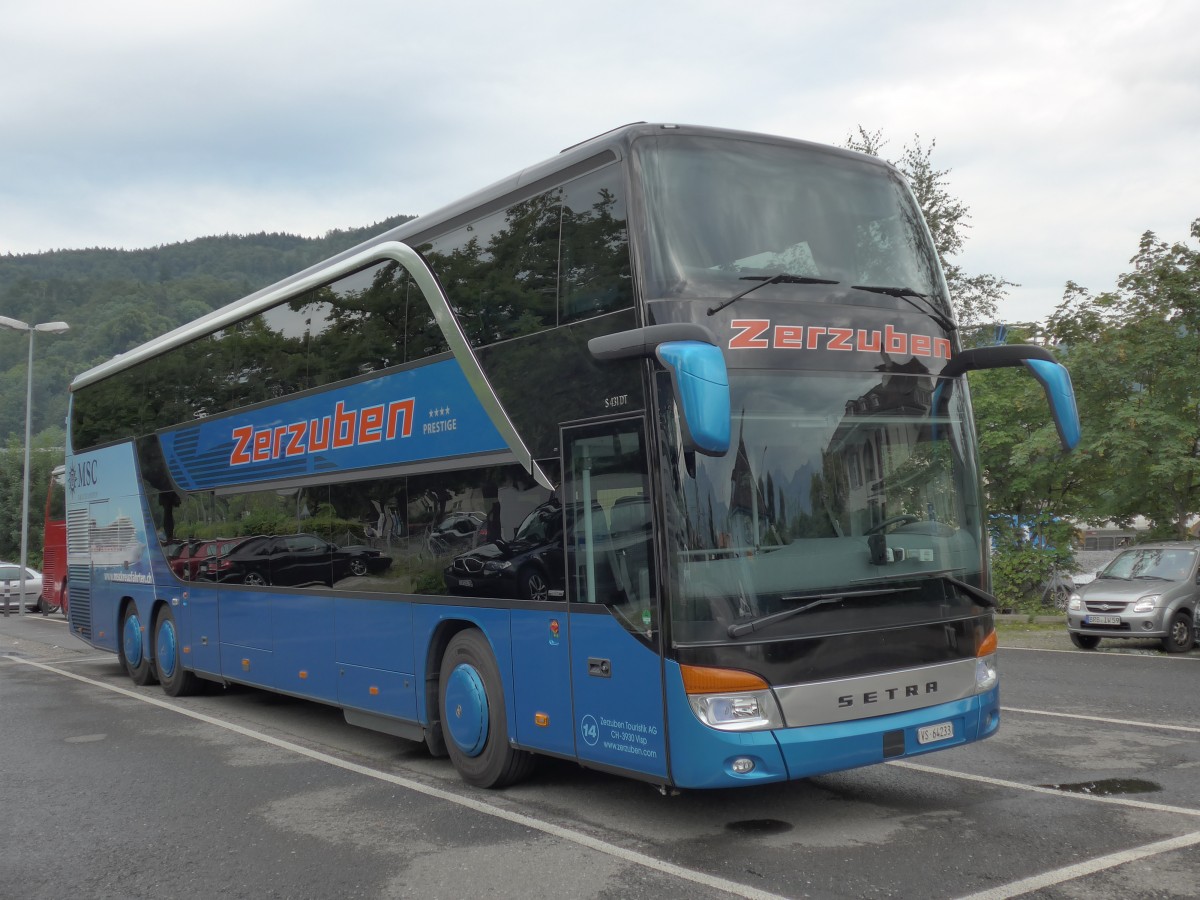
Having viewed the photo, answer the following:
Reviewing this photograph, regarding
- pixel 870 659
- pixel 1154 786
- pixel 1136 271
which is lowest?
pixel 1154 786

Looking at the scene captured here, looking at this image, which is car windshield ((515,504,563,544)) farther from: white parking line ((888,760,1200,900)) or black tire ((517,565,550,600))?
white parking line ((888,760,1200,900))

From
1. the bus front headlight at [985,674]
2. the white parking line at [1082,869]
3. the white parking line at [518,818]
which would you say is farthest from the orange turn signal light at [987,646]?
the white parking line at [518,818]

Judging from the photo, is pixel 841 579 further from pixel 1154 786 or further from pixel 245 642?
pixel 245 642

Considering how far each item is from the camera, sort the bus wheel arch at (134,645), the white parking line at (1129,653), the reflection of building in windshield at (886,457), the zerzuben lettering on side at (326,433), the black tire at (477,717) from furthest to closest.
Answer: the white parking line at (1129,653) < the bus wheel arch at (134,645) < the zerzuben lettering on side at (326,433) < the black tire at (477,717) < the reflection of building in windshield at (886,457)

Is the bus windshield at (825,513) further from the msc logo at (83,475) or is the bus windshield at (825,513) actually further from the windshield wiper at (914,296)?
the msc logo at (83,475)

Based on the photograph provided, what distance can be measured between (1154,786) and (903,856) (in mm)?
2531

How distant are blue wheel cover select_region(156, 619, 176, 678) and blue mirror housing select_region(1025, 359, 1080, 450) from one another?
419 inches

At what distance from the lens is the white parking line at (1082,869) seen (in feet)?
18.2

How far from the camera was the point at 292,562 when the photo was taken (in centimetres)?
1104

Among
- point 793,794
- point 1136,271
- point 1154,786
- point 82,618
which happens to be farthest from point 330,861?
point 1136,271

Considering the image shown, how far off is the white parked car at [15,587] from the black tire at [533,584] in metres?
34.0

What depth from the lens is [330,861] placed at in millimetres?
6562

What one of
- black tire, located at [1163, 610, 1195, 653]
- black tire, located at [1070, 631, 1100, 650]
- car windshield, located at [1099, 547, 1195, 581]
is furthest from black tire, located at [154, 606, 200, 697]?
car windshield, located at [1099, 547, 1195, 581]

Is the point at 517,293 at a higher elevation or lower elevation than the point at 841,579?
higher
